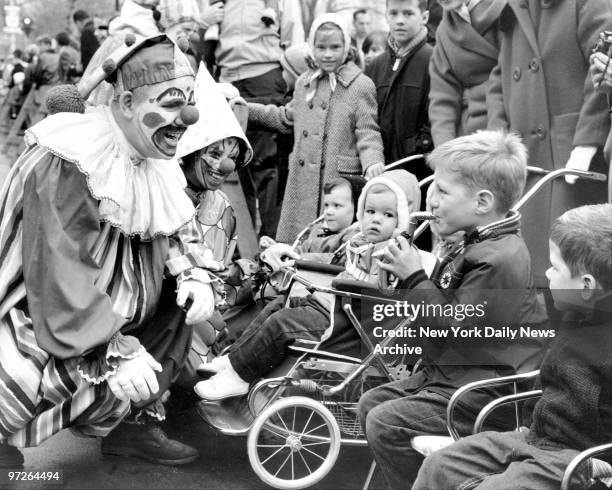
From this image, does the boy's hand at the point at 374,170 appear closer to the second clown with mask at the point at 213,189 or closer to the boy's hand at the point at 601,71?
the second clown with mask at the point at 213,189

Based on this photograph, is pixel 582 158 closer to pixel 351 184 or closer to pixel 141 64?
pixel 351 184

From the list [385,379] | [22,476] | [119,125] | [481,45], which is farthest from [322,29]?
[22,476]

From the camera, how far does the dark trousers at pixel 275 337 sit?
4359 millimetres

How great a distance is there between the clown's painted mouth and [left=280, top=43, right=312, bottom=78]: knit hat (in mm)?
2563

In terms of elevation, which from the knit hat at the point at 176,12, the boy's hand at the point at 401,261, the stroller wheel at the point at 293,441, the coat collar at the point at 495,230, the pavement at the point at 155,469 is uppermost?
the knit hat at the point at 176,12

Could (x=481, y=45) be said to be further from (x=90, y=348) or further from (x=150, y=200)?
(x=90, y=348)

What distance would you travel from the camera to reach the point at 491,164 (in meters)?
3.79

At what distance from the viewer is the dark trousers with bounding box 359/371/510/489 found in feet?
11.8

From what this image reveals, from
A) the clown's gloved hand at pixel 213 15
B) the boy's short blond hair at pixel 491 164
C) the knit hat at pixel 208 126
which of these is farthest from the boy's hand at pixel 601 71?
the clown's gloved hand at pixel 213 15

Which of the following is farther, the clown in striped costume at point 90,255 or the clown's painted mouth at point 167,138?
the clown's painted mouth at point 167,138

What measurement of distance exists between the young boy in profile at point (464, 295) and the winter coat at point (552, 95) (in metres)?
0.88

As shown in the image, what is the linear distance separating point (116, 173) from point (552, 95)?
6.96 ft

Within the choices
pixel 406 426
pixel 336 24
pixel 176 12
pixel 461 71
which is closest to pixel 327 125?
pixel 336 24

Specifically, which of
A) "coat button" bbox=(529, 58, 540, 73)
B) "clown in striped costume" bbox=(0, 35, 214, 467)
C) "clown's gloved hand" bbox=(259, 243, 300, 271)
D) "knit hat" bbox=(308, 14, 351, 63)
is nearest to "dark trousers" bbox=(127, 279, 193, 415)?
"clown in striped costume" bbox=(0, 35, 214, 467)
